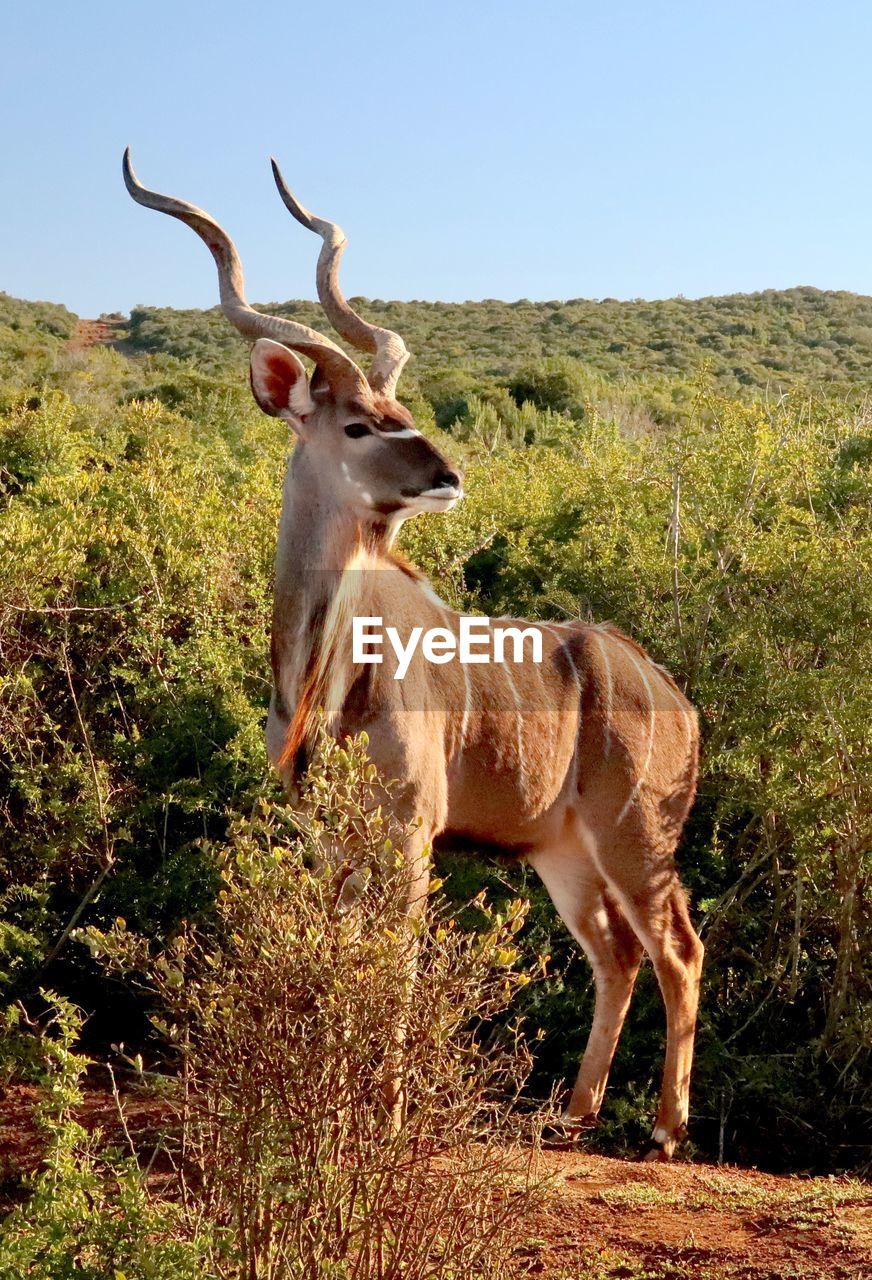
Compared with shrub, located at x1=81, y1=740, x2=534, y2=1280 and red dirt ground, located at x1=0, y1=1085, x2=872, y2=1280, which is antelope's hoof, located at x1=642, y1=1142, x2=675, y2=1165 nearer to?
red dirt ground, located at x1=0, y1=1085, x2=872, y2=1280

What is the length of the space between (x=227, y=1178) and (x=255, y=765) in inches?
106

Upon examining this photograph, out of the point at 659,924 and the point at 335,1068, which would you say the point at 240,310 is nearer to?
the point at 659,924

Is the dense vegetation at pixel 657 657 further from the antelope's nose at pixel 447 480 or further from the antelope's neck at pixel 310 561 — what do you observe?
the antelope's nose at pixel 447 480

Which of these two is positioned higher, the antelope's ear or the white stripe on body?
the antelope's ear

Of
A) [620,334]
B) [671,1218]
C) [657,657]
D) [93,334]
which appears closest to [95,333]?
[93,334]

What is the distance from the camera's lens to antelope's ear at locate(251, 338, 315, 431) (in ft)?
13.4

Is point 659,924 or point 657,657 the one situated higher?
point 657,657

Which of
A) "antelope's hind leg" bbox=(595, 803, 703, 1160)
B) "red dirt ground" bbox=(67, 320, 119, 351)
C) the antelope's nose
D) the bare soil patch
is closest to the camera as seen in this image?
the antelope's nose

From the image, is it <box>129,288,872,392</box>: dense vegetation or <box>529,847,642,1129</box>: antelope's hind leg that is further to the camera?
<box>129,288,872,392</box>: dense vegetation
